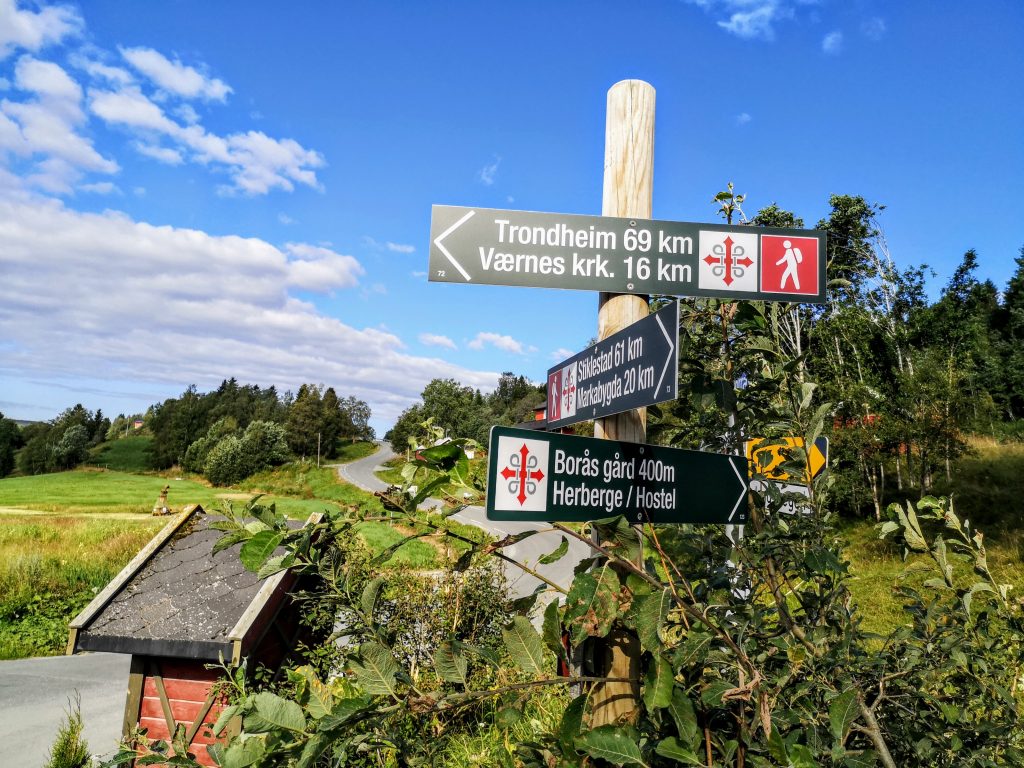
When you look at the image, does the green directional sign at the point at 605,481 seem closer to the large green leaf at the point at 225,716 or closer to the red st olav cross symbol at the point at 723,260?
the large green leaf at the point at 225,716

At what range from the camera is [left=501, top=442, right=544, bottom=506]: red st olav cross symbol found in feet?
5.35

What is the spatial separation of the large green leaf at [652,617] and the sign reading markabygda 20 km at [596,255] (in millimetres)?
1388

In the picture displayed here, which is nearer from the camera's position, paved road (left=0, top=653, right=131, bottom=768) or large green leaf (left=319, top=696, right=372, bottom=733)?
large green leaf (left=319, top=696, right=372, bottom=733)

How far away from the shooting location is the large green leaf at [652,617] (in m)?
1.19

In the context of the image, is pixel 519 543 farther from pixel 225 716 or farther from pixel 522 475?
pixel 225 716

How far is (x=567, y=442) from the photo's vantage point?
70.2 inches

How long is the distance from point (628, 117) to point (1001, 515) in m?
13.9

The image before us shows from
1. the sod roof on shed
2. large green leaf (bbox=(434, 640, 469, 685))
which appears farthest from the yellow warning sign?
the sod roof on shed

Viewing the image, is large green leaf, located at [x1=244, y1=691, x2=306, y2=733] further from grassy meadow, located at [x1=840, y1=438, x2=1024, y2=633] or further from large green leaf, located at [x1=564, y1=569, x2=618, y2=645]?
grassy meadow, located at [x1=840, y1=438, x2=1024, y2=633]

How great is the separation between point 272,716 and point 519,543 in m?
13.9

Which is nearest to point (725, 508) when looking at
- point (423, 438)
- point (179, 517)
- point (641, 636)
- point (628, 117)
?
point (641, 636)

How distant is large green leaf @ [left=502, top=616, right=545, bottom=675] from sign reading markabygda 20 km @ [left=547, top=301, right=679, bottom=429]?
2.30 ft

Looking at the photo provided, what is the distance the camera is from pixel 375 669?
121cm

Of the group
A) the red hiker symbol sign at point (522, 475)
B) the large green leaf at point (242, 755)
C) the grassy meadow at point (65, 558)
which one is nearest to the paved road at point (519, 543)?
the red hiker symbol sign at point (522, 475)
